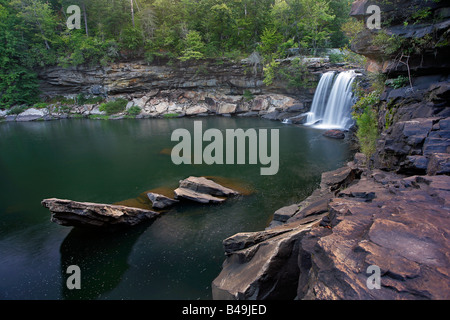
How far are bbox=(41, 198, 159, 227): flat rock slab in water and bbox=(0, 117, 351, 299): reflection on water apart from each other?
49cm

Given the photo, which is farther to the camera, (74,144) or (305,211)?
(74,144)

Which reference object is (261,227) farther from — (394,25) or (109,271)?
(394,25)

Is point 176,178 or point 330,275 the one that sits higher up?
point 330,275

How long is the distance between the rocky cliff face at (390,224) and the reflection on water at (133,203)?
176 cm

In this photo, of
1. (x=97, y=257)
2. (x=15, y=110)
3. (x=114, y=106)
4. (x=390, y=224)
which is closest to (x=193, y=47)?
(x=114, y=106)

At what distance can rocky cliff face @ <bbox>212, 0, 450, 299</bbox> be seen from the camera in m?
3.02

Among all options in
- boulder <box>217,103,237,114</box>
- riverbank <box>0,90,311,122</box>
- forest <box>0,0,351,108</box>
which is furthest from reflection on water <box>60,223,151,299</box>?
forest <box>0,0,351,108</box>

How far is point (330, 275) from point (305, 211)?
509cm

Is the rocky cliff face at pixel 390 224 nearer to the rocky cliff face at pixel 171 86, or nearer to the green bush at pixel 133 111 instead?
the rocky cliff face at pixel 171 86

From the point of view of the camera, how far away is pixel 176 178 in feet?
47.1

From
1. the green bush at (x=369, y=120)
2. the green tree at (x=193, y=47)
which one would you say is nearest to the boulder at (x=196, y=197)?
the green bush at (x=369, y=120)

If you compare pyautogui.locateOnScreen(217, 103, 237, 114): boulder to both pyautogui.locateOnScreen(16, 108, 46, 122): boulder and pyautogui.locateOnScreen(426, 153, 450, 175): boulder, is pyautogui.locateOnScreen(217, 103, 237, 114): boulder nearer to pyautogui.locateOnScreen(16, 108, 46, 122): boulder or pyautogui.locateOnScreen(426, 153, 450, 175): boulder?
pyautogui.locateOnScreen(16, 108, 46, 122): boulder

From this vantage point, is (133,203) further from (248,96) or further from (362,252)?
(248,96)
